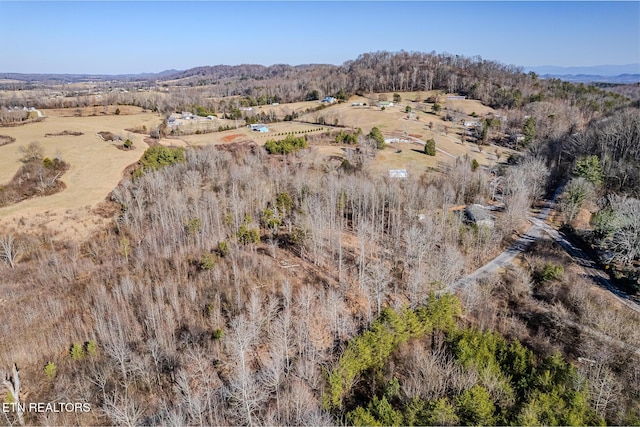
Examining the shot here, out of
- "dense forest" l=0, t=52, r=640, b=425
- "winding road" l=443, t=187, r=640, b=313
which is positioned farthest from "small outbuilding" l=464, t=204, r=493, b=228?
"winding road" l=443, t=187, r=640, b=313

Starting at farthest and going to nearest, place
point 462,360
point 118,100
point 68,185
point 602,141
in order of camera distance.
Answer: point 118,100
point 602,141
point 68,185
point 462,360

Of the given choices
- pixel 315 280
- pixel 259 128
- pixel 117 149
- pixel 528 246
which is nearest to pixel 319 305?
pixel 315 280

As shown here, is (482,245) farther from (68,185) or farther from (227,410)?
Result: (68,185)

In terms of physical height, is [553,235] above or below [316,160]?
below

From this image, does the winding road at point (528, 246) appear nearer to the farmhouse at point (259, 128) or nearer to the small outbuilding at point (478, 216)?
the small outbuilding at point (478, 216)

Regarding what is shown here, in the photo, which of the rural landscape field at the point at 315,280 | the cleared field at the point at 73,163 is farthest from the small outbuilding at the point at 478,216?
the cleared field at the point at 73,163

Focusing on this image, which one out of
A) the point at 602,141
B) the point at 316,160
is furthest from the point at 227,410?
the point at 602,141
